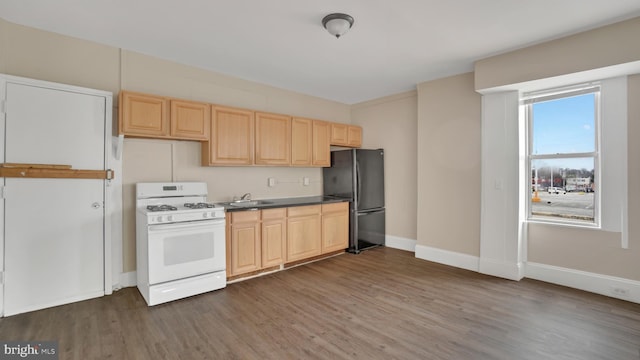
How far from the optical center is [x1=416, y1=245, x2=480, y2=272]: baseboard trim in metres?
4.04

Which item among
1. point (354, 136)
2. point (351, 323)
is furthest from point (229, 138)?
point (351, 323)

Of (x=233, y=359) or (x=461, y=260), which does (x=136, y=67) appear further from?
(x=461, y=260)

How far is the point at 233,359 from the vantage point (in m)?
2.11

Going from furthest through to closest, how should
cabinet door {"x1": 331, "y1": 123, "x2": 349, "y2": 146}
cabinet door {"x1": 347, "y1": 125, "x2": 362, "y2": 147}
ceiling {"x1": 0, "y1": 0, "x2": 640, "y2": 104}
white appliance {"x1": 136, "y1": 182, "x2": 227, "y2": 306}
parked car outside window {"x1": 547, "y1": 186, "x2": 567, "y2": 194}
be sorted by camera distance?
cabinet door {"x1": 347, "y1": 125, "x2": 362, "y2": 147} → cabinet door {"x1": 331, "y1": 123, "x2": 349, "y2": 146} → parked car outside window {"x1": 547, "y1": 186, "x2": 567, "y2": 194} → white appliance {"x1": 136, "y1": 182, "x2": 227, "y2": 306} → ceiling {"x1": 0, "y1": 0, "x2": 640, "y2": 104}

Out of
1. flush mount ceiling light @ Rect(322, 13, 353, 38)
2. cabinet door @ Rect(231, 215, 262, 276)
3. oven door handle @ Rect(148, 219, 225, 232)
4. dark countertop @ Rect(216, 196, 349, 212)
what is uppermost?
flush mount ceiling light @ Rect(322, 13, 353, 38)

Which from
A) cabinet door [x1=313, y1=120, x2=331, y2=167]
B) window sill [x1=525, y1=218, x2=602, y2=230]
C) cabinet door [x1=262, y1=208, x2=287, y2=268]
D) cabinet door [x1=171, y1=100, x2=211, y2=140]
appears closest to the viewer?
window sill [x1=525, y1=218, x2=602, y2=230]

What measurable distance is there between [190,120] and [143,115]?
0.49m

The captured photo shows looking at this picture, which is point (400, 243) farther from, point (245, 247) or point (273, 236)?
point (245, 247)

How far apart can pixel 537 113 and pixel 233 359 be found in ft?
13.9

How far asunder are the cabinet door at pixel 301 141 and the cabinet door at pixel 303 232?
782 mm

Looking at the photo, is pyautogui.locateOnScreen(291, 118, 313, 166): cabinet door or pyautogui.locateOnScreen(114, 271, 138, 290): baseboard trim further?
pyautogui.locateOnScreen(291, 118, 313, 166): cabinet door

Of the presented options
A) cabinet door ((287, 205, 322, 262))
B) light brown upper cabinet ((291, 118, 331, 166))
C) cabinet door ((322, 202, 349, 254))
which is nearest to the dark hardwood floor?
cabinet door ((287, 205, 322, 262))

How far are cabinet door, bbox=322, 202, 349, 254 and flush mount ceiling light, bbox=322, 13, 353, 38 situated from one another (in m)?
2.59

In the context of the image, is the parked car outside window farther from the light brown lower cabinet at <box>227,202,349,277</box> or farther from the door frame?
the door frame
